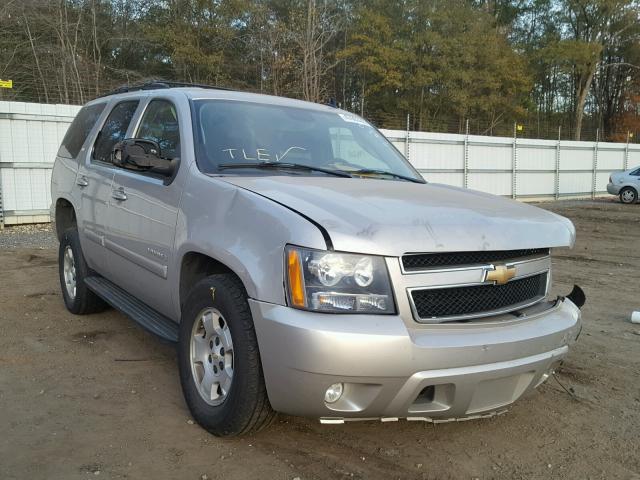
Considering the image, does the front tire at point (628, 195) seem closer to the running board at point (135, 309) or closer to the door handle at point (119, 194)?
the running board at point (135, 309)

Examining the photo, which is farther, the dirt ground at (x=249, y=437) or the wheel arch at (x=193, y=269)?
the wheel arch at (x=193, y=269)

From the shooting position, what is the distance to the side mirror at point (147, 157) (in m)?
3.37

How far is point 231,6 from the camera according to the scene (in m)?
26.5

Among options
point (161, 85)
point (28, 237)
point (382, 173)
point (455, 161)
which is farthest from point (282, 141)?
point (455, 161)

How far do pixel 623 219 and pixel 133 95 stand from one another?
15253mm

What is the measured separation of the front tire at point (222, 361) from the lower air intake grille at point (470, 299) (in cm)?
76

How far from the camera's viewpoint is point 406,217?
2.60 meters

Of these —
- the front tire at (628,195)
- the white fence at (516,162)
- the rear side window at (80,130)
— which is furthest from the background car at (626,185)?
the rear side window at (80,130)

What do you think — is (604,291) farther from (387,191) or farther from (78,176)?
(78,176)

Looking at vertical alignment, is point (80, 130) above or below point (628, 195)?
above

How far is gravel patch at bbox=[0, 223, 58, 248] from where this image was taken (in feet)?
30.9

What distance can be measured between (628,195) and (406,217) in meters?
21.7

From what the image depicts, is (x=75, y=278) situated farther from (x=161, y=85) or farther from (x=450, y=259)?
(x=450, y=259)

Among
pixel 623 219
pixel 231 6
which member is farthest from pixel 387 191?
pixel 231 6
